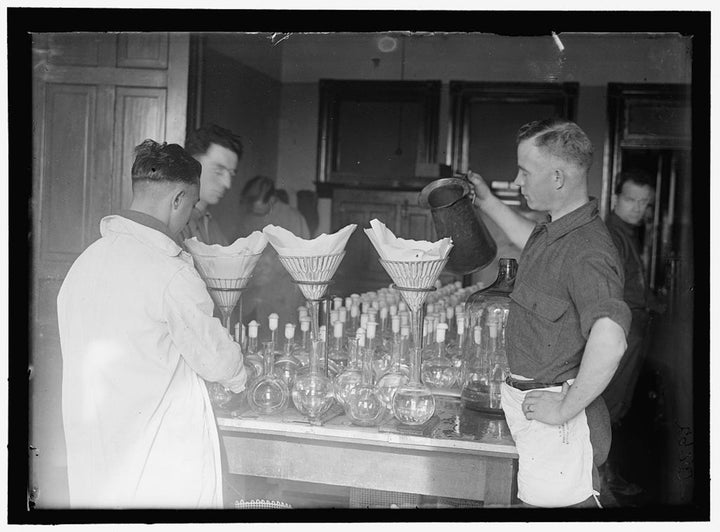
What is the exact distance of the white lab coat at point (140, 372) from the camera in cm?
247

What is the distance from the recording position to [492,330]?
9.46 feet

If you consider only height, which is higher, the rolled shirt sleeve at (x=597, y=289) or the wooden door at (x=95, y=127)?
the wooden door at (x=95, y=127)

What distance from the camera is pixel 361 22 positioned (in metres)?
2.79

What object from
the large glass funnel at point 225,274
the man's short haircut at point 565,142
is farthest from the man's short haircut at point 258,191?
the man's short haircut at point 565,142

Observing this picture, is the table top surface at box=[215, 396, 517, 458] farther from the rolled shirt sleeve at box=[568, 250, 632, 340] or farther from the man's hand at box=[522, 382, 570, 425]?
the rolled shirt sleeve at box=[568, 250, 632, 340]

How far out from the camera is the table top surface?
2.52 metres

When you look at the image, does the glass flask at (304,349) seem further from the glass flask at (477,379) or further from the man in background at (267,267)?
the man in background at (267,267)

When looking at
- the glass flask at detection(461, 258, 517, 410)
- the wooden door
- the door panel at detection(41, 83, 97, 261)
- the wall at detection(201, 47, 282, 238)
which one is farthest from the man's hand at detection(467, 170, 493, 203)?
the wall at detection(201, 47, 282, 238)

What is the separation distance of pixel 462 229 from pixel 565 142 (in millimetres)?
658

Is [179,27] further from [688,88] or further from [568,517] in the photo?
[568,517]

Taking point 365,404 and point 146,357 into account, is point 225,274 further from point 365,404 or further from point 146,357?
point 365,404

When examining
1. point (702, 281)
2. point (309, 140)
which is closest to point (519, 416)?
point (702, 281)

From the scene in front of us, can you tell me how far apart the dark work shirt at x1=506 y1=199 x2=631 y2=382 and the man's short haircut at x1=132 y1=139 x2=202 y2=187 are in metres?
1.10

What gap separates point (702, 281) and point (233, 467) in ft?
5.65
